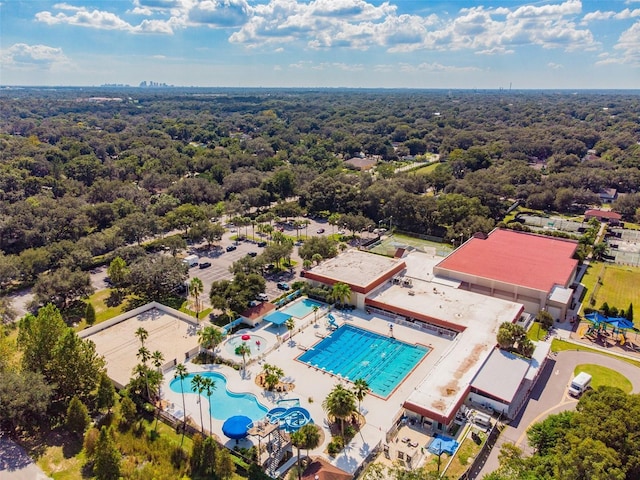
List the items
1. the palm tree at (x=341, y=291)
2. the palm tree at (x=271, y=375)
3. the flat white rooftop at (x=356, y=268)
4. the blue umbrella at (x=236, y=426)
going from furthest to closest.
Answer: the flat white rooftop at (x=356, y=268) → the palm tree at (x=341, y=291) → the palm tree at (x=271, y=375) → the blue umbrella at (x=236, y=426)

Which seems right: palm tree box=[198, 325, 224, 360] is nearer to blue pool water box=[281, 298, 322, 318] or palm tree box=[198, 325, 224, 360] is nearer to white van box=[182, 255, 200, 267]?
blue pool water box=[281, 298, 322, 318]

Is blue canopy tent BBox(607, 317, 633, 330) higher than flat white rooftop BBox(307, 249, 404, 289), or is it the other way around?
flat white rooftop BBox(307, 249, 404, 289)

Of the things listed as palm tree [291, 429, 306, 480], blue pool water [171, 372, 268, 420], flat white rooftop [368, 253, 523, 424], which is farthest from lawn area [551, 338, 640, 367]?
blue pool water [171, 372, 268, 420]

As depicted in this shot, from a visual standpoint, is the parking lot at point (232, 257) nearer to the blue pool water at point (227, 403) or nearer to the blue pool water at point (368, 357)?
the blue pool water at point (368, 357)

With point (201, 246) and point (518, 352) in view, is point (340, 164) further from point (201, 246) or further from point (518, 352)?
point (518, 352)

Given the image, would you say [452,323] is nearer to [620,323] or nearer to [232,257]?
[620,323]

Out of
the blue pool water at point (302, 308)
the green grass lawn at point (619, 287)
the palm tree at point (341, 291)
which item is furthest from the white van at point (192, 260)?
the green grass lawn at point (619, 287)
